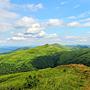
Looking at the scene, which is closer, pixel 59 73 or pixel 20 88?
pixel 20 88

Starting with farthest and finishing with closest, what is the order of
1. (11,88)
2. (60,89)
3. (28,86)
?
(11,88)
(28,86)
(60,89)

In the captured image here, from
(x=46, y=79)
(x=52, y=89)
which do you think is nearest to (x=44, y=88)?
(x=52, y=89)

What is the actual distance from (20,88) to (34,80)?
447 inches

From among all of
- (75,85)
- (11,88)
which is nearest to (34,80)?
(11,88)

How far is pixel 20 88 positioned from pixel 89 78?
162 ft

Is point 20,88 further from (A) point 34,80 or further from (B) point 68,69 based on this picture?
(B) point 68,69

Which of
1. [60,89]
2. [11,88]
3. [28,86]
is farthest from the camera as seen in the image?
[11,88]

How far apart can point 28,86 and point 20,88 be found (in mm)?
7217

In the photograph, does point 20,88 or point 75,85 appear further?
point 20,88

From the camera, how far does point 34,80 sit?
175m

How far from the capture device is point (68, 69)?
190 meters

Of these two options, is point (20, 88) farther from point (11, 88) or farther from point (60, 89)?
point (60, 89)

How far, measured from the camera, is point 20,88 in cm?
17462

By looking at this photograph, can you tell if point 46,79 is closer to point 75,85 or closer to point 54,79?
point 54,79
